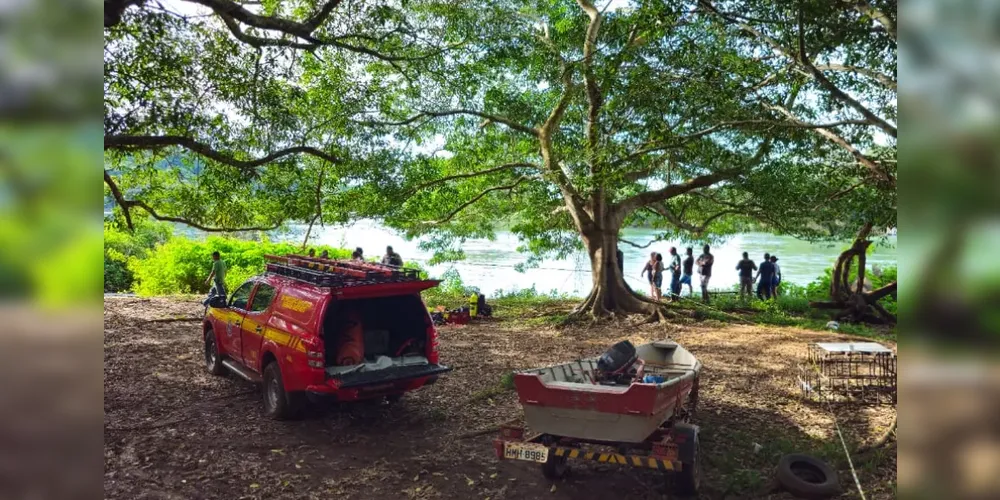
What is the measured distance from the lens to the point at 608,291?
16594mm

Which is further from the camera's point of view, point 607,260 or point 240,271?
point 240,271

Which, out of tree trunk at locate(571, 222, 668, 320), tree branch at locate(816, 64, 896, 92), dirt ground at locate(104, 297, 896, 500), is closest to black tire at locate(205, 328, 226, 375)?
dirt ground at locate(104, 297, 896, 500)

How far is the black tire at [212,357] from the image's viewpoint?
946 cm

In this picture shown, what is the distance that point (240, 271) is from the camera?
2148 centimetres

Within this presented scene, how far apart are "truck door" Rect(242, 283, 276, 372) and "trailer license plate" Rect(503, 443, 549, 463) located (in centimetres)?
383

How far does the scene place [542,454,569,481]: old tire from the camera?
5918 mm

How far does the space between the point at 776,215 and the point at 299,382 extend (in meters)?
13.0

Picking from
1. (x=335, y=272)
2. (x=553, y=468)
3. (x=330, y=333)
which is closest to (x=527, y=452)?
(x=553, y=468)

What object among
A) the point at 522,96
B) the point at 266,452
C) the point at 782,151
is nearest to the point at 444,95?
the point at 522,96

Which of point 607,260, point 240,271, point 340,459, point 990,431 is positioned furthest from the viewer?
point 240,271

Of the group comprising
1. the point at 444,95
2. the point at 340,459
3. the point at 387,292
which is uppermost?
the point at 444,95

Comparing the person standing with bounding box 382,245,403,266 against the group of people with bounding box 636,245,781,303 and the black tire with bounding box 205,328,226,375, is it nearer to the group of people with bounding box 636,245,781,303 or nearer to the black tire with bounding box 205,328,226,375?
the black tire with bounding box 205,328,226,375

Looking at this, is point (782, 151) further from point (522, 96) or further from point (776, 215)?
point (522, 96)

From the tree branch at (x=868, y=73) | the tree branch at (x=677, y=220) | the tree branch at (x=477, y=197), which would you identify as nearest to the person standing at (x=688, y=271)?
the tree branch at (x=677, y=220)
